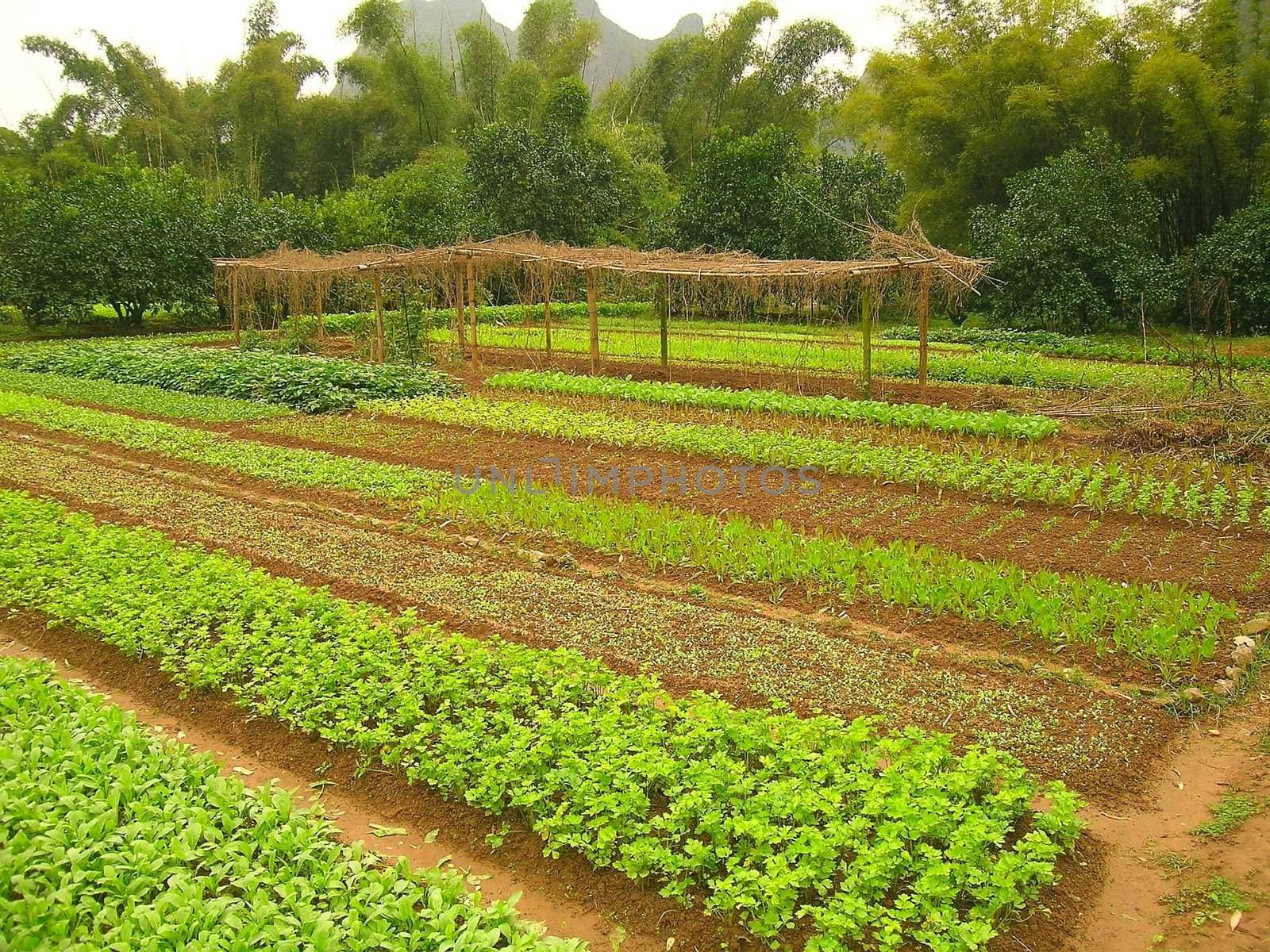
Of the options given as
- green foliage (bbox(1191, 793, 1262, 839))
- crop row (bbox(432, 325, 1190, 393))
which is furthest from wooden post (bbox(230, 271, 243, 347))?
green foliage (bbox(1191, 793, 1262, 839))

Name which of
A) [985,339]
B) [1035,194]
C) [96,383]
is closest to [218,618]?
[96,383]

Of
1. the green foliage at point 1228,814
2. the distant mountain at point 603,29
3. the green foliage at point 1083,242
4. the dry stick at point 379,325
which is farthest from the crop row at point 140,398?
the distant mountain at point 603,29

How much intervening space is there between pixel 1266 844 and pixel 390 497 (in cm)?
783

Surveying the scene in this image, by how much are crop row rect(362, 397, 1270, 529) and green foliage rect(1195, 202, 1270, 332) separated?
15.1 metres

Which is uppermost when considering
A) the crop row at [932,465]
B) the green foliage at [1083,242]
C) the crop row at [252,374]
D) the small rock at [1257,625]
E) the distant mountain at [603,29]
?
the distant mountain at [603,29]

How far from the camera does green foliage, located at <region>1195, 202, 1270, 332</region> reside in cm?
2119

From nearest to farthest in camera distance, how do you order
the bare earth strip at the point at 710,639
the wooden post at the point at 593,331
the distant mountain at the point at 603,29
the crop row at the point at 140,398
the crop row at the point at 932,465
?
the bare earth strip at the point at 710,639 < the crop row at the point at 932,465 < the crop row at the point at 140,398 < the wooden post at the point at 593,331 < the distant mountain at the point at 603,29

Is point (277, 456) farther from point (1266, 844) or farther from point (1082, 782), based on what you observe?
point (1266, 844)

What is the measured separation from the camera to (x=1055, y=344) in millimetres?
21969

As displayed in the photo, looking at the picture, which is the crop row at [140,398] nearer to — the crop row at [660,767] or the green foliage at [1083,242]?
the crop row at [660,767]

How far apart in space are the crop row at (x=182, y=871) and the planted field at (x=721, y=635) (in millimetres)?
69

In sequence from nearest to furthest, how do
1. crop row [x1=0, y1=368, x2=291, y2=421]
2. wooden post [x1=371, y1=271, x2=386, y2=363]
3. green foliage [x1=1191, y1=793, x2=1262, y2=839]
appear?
green foliage [x1=1191, y1=793, x2=1262, y2=839] → crop row [x1=0, y1=368, x2=291, y2=421] → wooden post [x1=371, y1=271, x2=386, y2=363]

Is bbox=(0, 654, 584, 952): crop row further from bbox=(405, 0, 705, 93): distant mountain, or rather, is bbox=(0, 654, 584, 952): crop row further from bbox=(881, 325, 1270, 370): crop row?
bbox=(405, 0, 705, 93): distant mountain

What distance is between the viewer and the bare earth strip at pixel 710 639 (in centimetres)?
479
